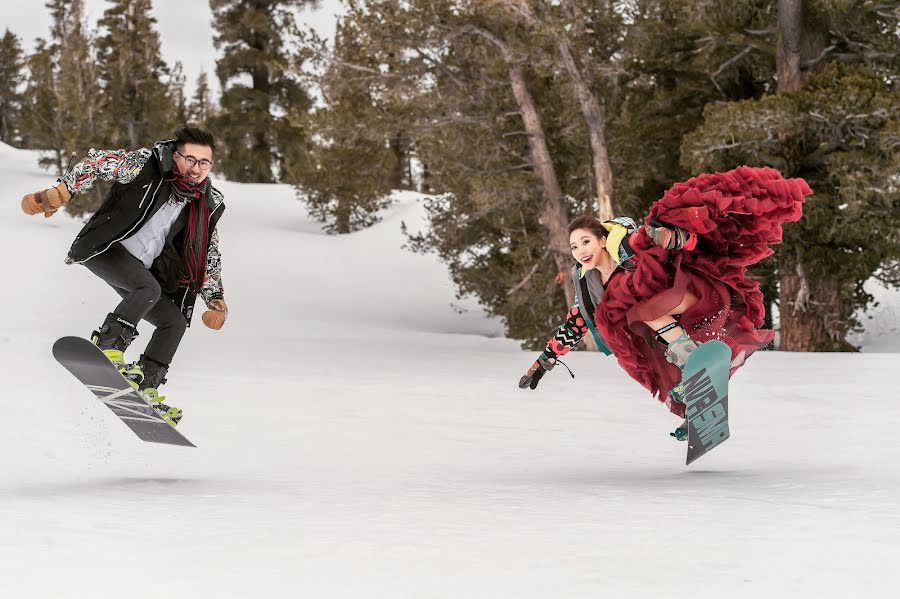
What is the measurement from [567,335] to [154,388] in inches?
93.6

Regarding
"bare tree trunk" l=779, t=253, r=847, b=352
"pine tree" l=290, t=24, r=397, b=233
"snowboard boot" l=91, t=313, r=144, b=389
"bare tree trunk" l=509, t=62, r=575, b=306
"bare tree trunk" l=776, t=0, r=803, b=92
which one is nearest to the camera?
"snowboard boot" l=91, t=313, r=144, b=389

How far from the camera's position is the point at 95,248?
16.8 ft

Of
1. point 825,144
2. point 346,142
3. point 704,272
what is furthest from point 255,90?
point 704,272

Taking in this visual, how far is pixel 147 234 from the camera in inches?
209

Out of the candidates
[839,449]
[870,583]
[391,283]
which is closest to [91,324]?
[391,283]

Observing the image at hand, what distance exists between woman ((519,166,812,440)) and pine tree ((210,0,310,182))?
2766 cm

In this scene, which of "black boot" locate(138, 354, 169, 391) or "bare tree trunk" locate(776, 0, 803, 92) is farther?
"bare tree trunk" locate(776, 0, 803, 92)

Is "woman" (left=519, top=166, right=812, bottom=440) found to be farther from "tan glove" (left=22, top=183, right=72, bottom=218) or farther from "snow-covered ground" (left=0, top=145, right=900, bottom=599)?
"tan glove" (left=22, top=183, right=72, bottom=218)

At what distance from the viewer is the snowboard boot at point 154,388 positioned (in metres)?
5.14

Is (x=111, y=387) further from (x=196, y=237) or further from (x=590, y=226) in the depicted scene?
(x=590, y=226)

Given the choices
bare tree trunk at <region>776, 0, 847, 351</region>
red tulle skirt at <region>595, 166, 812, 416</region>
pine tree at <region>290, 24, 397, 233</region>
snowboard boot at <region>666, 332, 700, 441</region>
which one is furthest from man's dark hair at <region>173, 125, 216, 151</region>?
bare tree trunk at <region>776, 0, 847, 351</region>

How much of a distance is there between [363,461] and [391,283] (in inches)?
749

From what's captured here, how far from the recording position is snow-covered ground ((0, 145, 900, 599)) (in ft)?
9.09

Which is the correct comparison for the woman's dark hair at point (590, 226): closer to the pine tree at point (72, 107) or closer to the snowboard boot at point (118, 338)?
the snowboard boot at point (118, 338)
